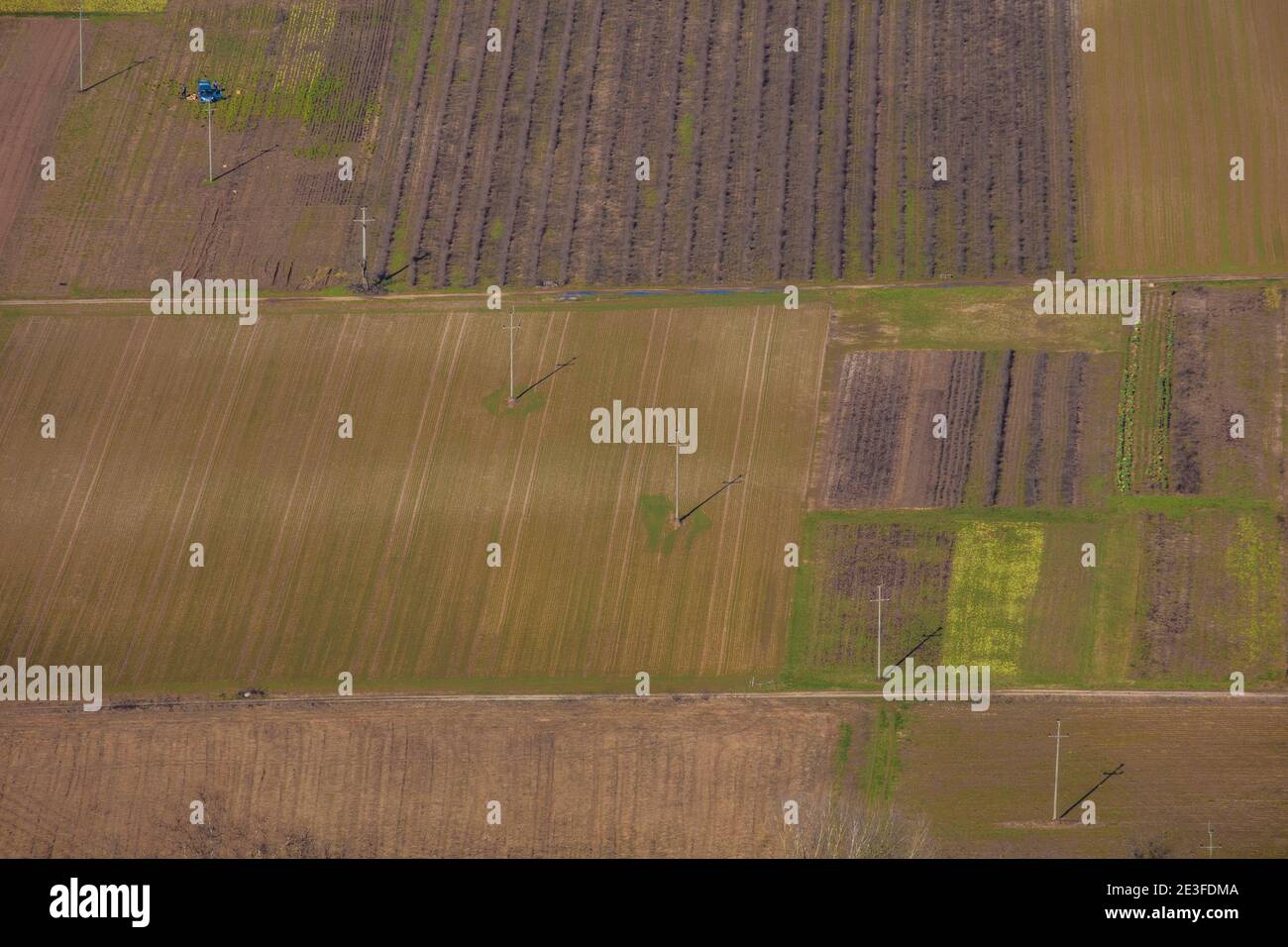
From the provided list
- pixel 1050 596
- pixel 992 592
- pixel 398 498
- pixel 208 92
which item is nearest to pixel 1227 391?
pixel 1050 596

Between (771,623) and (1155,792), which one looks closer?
(1155,792)

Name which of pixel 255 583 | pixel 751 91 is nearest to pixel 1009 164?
pixel 751 91

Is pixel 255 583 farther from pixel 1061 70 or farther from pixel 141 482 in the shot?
pixel 1061 70

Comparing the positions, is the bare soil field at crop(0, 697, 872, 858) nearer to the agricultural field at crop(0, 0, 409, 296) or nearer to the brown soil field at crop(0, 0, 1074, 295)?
the brown soil field at crop(0, 0, 1074, 295)

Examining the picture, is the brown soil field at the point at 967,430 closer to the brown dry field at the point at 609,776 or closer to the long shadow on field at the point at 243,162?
the brown dry field at the point at 609,776

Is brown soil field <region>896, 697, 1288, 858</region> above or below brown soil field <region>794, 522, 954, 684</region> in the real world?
below

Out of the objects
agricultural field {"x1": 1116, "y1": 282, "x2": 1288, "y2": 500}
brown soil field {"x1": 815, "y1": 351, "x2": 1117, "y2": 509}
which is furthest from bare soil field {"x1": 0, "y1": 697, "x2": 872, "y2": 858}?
agricultural field {"x1": 1116, "y1": 282, "x2": 1288, "y2": 500}
